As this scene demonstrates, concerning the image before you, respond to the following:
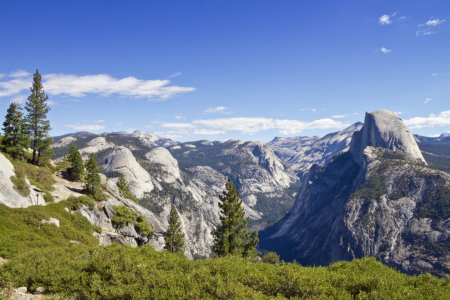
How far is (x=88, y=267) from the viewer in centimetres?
1620

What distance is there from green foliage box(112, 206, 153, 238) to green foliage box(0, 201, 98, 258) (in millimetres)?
7708

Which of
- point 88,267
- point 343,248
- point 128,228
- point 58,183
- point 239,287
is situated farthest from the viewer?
point 343,248

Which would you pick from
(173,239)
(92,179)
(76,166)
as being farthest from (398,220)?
(76,166)

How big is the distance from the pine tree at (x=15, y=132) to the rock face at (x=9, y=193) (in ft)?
24.8

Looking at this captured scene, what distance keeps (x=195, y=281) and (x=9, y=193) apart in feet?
103

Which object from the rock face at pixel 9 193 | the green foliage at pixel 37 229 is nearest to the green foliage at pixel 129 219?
the green foliage at pixel 37 229

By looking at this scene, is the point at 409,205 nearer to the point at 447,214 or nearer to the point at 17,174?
the point at 447,214

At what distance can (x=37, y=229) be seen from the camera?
28.1 metres

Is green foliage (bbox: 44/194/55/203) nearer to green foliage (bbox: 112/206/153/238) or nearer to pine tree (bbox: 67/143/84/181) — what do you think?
green foliage (bbox: 112/206/153/238)

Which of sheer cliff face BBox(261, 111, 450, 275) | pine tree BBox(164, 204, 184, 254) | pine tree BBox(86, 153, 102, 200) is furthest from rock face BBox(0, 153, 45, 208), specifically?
sheer cliff face BBox(261, 111, 450, 275)

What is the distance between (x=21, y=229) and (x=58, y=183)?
20632 mm

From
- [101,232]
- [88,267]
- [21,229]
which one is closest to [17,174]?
[21,229]

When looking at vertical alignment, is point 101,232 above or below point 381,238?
above

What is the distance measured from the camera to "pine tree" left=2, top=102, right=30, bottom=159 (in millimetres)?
39781
